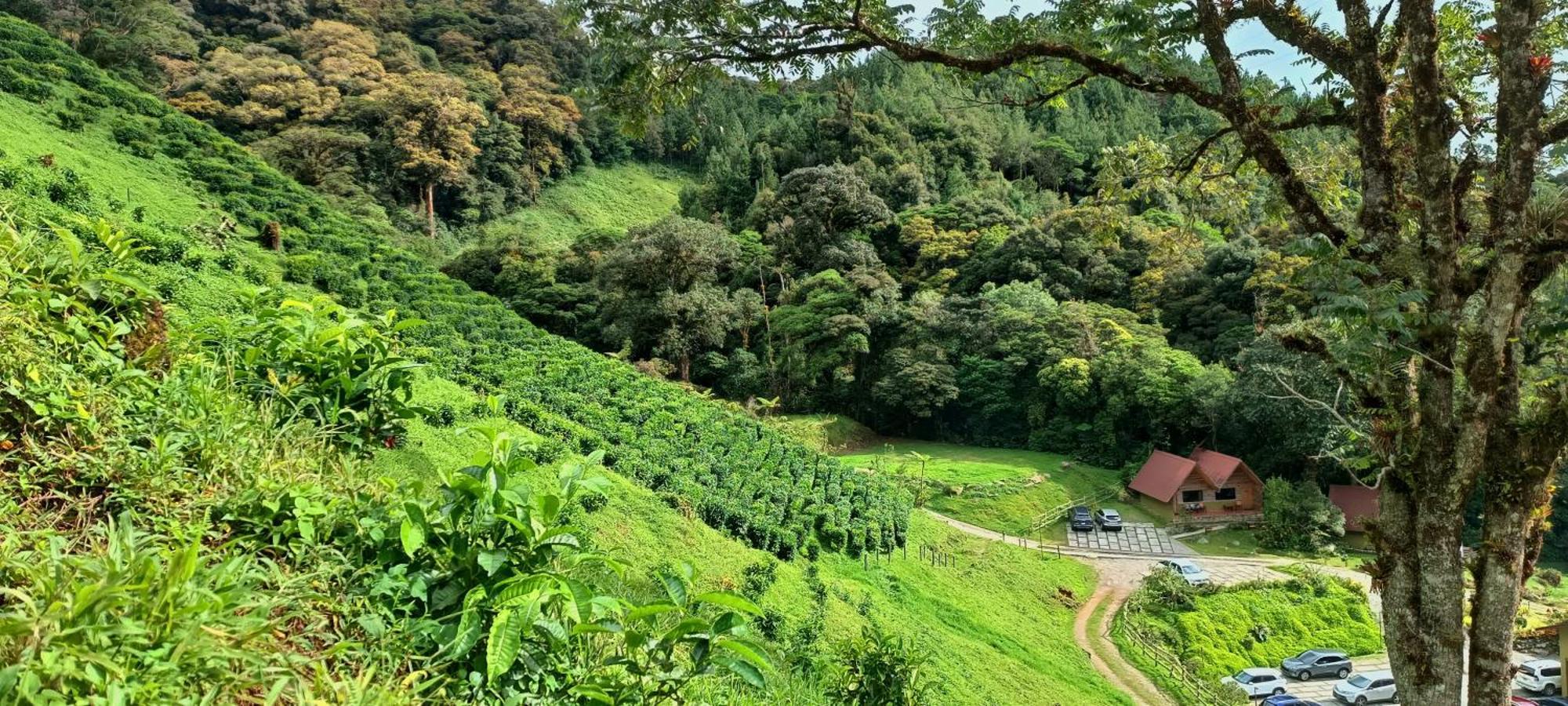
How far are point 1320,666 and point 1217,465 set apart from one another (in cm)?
974

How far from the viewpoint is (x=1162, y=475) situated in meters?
24.3

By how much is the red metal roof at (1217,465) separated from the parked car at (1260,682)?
10274 mm

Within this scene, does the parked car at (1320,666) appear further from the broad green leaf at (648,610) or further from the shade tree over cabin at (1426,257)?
the broad green leaf at (648,610)

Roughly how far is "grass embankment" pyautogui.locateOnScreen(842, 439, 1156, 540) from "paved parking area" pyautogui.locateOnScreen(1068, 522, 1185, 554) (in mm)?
617

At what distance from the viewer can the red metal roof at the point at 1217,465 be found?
2358 cm

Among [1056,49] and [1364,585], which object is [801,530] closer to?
[1056,49]

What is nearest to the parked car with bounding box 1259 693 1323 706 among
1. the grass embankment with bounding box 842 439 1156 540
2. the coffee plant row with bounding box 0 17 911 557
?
the coffee plant row with bounding box 0 17 911 557

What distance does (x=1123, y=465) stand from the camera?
27281mm

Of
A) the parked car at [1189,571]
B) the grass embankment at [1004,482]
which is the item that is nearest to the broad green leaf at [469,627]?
the parked car at [1189,571]

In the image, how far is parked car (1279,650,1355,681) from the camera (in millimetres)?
15367

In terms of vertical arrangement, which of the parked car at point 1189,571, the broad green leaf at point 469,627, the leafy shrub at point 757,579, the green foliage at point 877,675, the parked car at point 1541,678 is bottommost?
the parked car at point 1189,571

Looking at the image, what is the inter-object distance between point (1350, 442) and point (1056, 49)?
7.81ft

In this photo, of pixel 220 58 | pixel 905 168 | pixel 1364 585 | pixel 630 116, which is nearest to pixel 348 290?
pixel 630 116

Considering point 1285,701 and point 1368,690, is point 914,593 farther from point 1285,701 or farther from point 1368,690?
point 1368,690
